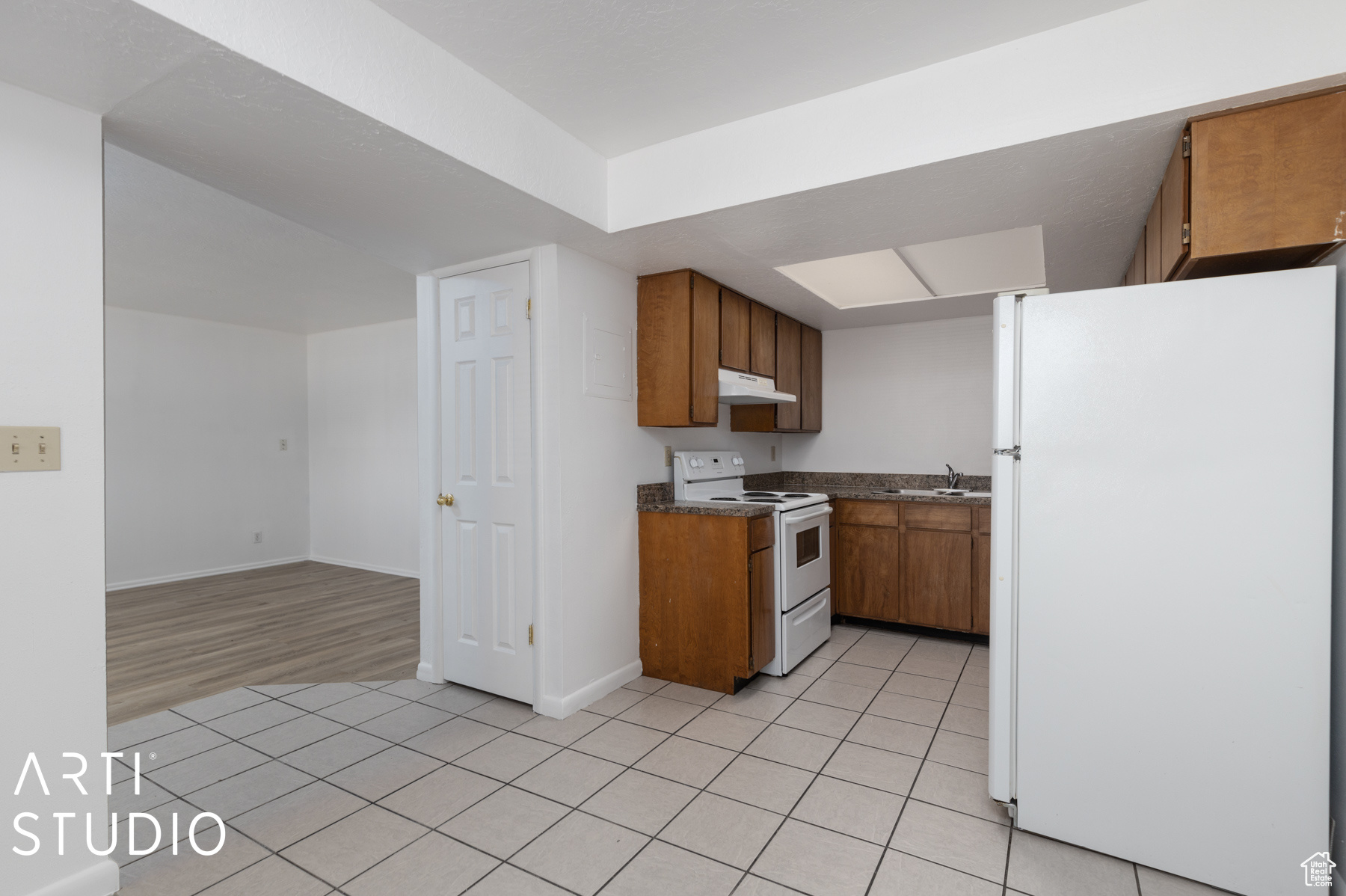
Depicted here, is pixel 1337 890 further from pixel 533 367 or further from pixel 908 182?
pixel 533 367

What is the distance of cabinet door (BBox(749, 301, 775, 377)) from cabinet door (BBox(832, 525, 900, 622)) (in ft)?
3.86

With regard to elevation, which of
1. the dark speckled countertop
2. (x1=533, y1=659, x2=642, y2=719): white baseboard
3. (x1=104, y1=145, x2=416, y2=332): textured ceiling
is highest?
(x1=104, y1=145, x2=416, y2=332): textured ceiling

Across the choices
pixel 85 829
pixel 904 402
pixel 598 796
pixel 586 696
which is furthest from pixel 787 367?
pixel 85 829

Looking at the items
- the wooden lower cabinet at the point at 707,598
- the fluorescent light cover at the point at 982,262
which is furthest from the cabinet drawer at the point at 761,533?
the fluorescent light cover at the point at 982,262

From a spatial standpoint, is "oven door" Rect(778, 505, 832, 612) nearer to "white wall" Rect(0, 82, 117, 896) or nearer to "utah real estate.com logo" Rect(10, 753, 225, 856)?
"utah real estate.com logo" Rect(10, 753, 225, 856)

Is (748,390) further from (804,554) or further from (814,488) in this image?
(814,488)

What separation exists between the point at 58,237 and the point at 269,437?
5.41 metres

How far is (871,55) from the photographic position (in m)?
1.99

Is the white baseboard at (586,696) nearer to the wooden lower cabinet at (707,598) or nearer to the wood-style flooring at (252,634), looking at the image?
the wooden lower cabinet at (707,598)

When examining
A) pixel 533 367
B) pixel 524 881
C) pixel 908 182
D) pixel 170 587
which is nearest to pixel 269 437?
pixel 170 587

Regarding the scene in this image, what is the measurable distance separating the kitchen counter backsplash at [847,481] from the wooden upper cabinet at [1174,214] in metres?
2.45

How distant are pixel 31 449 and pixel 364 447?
4.86 metres

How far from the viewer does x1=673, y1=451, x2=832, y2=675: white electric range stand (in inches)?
133

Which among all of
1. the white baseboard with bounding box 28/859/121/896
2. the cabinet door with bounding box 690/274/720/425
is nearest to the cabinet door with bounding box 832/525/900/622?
the cabinet door with bounding box 690/274/720/425
